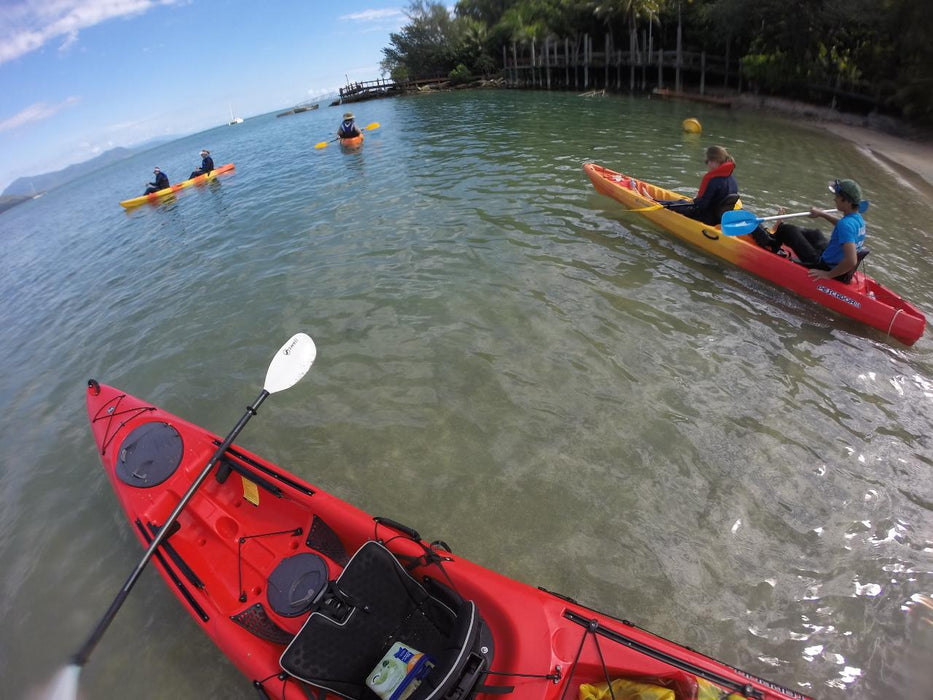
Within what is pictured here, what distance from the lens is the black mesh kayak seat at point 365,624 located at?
2766 millimetres

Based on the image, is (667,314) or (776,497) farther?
(667,314)

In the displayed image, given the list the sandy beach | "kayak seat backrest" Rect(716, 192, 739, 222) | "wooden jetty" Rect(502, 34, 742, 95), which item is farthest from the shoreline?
"kayak seat backrest" Rect(716, 192, 739, 222)

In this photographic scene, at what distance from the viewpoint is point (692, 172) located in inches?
472

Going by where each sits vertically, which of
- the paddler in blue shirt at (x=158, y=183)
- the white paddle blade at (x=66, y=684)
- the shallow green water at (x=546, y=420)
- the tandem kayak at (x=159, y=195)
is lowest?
the shallow green water at (x=546, y=420)

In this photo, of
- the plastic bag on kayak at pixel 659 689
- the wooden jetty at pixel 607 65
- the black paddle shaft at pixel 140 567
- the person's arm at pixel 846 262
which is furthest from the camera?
the wooden jetty at pixel 607 65

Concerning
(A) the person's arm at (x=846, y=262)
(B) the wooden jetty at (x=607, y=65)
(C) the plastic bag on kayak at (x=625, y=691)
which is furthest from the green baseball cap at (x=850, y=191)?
(B) the wooden jetty at (x=607, y=65)

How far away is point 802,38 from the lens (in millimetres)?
18578

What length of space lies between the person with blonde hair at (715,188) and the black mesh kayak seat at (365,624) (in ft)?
26.0

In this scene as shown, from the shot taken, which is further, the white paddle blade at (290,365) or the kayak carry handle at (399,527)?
the white paddle blade at (290,365)

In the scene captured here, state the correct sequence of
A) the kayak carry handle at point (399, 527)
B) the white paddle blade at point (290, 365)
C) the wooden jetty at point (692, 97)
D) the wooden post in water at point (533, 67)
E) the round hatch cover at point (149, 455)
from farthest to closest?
the wooden post in water at point (533, 67) → the wooden jetty at point (692, 97) → the white paddle blade at point (290, 365) → the round hatch cover at point (149, 455) → the kayak carry handle at point (399, 527)

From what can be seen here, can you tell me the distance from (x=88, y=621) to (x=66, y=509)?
5.62 feet

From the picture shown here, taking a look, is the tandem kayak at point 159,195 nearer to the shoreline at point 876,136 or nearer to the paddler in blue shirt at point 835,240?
the paddler in blue shirt at point 835,240

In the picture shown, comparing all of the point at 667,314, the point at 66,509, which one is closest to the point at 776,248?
the point at 667,314

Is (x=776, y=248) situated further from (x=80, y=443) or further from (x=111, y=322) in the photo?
(x=111, y=322)
